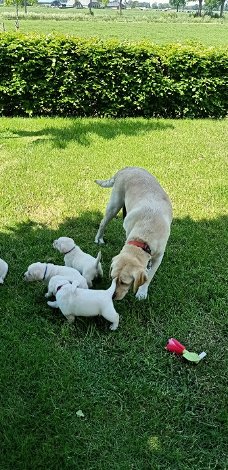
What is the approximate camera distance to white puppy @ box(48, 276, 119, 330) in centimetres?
411

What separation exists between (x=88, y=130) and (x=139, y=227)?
5797mm

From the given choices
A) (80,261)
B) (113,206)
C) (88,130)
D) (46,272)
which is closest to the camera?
(46,272)

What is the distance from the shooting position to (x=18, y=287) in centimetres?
488

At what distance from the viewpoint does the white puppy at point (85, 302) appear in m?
4.11

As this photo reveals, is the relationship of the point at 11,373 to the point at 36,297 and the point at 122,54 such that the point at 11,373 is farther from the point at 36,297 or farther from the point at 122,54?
the point at 122,54

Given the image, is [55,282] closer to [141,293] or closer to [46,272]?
[46,272]

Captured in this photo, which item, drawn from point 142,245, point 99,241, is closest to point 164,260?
point 99,241

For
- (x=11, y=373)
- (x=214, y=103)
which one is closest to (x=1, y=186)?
(x=11, y=373)

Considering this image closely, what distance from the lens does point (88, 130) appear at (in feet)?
32.0

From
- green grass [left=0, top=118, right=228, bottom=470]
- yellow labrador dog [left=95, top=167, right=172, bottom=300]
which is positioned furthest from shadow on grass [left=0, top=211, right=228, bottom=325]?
yellow labrador dog [left=95, top=167, right=172, bottom=300]

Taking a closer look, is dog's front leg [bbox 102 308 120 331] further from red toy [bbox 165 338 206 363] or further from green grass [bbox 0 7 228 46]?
green grass [bbox 0 7 228 46]

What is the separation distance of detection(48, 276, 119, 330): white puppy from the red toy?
0.53 metres

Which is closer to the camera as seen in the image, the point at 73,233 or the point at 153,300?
the point at 153,300

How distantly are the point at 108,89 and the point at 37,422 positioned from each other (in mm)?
9166
